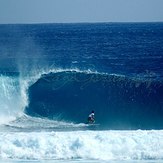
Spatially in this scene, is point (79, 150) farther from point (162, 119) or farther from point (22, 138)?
point (162, 119)

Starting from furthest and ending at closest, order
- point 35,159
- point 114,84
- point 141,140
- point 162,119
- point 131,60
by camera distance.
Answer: point 131,60 → point 114,84 → point 162,119 → point 141,140 → point 35,159

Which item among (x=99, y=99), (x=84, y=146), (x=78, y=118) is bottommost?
(x=78, y=118)

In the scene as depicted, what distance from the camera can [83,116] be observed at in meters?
24.2

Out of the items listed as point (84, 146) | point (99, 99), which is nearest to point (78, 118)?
point (99, 99)

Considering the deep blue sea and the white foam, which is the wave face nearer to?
the deep blue sea

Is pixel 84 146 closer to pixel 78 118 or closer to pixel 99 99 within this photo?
pixel 78 118

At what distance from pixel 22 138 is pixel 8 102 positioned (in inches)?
330

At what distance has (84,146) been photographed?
52.8ft

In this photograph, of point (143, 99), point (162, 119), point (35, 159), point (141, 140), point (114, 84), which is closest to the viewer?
point (35, 159)

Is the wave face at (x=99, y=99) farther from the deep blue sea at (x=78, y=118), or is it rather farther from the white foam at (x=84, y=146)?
the white foam at (x=84, y=146)

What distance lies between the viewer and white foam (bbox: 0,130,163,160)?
15.6 metres

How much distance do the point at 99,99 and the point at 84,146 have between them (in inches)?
387

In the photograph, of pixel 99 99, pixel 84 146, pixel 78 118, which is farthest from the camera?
pixel 99 99

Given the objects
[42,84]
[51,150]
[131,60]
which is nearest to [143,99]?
[42,84]
